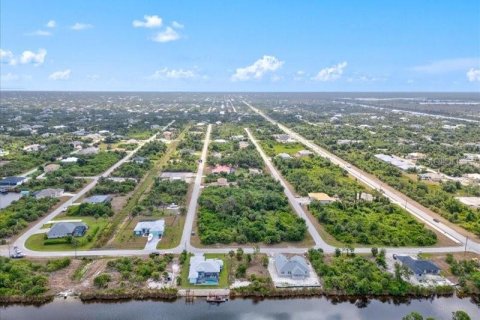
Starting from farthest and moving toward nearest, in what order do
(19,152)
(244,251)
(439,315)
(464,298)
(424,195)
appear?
(19,152) → (424,195) → (244,251) → (464,298) → (439,315)

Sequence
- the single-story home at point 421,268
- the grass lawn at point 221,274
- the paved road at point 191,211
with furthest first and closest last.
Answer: the paved road at point 191,211
the single-story home at point 421,268
the grass lawn at point 221,274

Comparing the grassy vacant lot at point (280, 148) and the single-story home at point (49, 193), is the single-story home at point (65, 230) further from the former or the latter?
the grassy vacant lot at point (280, 148)

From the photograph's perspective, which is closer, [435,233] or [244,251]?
[244,251]

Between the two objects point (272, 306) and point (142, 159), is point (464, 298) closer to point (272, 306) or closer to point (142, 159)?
point (272, 306)

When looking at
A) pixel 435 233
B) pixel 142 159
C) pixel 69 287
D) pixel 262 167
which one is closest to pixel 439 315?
pixel 435 233

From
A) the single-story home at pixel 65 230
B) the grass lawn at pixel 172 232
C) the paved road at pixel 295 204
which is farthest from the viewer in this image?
the paved road at pixel 295 204

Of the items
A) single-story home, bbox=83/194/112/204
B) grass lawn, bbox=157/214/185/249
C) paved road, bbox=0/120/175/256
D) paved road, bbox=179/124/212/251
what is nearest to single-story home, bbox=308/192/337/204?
paved road, bbox=179/124/212/251

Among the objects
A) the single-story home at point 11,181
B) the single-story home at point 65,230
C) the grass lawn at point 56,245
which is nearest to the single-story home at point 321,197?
the grass lawn at point 56,245
